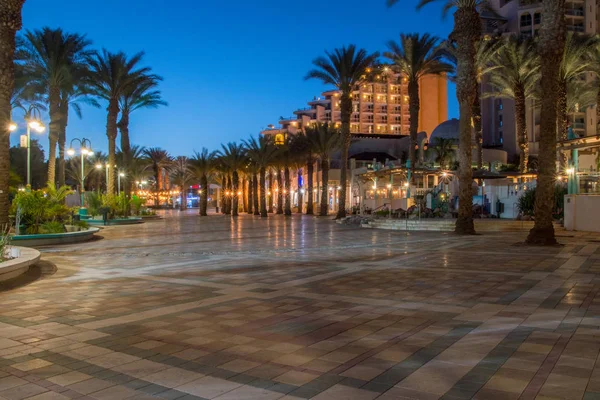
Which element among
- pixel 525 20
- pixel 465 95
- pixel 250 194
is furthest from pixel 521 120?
pixel 525 20

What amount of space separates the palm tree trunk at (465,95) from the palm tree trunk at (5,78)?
1593cm

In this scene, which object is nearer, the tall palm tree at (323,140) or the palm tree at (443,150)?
the tall palm tree at (323,140)

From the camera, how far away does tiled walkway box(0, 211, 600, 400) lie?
427cm

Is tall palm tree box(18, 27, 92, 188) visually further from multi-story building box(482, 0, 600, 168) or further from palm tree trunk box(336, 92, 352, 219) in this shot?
multi-story building box(482, 0, 600, 168)

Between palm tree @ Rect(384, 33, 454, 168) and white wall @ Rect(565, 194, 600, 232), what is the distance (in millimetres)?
13438

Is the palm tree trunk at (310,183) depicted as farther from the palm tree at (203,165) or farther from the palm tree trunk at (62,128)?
the palm tree trunk at (62,128)

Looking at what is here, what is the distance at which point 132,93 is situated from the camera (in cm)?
4097

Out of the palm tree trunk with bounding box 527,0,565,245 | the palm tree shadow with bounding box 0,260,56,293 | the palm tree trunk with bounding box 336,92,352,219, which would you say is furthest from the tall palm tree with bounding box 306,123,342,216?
the palm tree shadow with bounding box 0,260,56,293

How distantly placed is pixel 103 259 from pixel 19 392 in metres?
10.3

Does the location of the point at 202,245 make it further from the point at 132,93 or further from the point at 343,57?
the point at 132,93

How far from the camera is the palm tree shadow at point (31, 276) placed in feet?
31.0

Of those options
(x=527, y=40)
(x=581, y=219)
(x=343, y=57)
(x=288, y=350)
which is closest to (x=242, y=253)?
(x=288, y=350)

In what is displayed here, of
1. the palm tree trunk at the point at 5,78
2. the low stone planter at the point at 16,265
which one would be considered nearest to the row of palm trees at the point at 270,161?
the palm tree trunk at the point at 5,78

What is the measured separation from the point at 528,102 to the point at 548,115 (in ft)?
195
